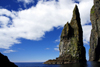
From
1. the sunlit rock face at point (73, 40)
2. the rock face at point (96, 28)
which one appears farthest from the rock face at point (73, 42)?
the rock face at point (96, 28)

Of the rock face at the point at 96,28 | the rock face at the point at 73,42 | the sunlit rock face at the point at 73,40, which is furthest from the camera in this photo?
the rock face at the point at 96,28

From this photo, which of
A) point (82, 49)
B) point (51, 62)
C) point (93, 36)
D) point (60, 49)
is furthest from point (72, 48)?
point (93, 36)

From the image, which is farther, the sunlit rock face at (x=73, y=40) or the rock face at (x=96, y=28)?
the rock face at (x=96, y=28)

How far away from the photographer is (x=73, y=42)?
121 m

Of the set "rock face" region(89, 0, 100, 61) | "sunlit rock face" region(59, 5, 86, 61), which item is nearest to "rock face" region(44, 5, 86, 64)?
"sunlit rock face" region(59, 5, 86, 61)

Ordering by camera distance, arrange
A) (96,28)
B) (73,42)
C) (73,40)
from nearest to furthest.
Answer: (73,42) < (73,40) < (96,28)

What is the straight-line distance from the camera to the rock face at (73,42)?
367ft

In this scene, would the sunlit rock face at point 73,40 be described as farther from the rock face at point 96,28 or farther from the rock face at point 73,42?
the rock face at point 96,28

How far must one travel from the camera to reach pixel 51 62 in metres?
105

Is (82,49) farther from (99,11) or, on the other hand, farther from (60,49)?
(99,11)

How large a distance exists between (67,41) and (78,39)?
1443 cm

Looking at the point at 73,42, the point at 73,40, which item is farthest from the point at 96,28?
the point at 73,42

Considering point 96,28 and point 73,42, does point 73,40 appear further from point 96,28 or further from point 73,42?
point 96,28

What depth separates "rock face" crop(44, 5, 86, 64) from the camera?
111812 mm
